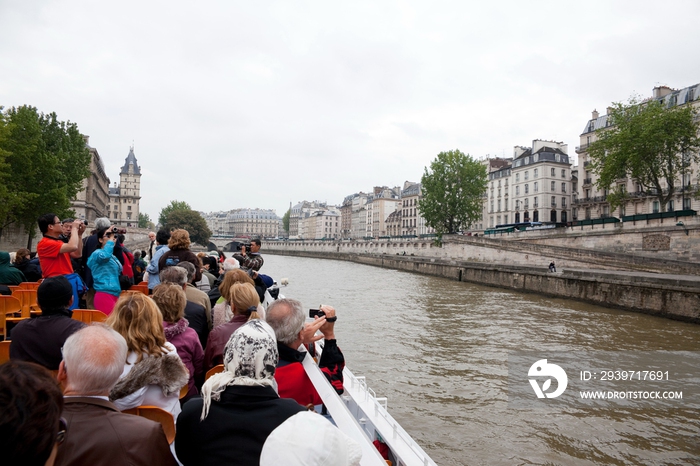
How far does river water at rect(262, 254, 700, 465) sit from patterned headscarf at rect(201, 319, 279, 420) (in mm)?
4832

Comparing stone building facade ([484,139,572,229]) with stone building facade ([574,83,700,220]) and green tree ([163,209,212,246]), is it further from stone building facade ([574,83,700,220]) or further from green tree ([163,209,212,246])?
green tree ([163,209,212,246])

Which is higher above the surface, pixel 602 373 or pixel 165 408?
pixel 165 408

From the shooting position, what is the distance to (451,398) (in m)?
8.24

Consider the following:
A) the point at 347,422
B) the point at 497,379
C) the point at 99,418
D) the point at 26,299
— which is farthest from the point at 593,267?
the point at 99,418

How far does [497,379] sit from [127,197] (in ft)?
365

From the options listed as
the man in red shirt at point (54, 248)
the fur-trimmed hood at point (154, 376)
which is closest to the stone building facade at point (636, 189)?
the man in red shirt at point (54, 248)

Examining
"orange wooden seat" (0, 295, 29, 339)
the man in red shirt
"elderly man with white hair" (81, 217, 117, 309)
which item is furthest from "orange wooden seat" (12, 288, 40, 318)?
the man in red shirt

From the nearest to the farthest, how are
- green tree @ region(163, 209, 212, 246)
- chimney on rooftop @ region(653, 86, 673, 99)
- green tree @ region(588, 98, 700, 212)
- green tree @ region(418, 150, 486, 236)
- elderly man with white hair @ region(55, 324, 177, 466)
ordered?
elderly man with white hair @ region(55, 324, 177, 466) → green tree @ region(588, 98, 700, 212) → chimney on rooftop @ region(653, 86, 673, 99) → green tree @ region(418, 150, 486, 236) → green tree @ region(163, 209, 212, 246)

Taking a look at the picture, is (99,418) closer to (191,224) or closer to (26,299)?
(26,299)

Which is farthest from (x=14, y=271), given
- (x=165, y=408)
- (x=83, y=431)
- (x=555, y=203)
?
(x=555, y=203)

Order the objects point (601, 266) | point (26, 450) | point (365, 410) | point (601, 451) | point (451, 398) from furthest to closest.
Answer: point (601, 266) < point (451, 398) < point (601, 451) < point (365, 410) < point (26, 450)

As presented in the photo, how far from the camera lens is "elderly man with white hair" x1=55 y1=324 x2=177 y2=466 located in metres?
1.66

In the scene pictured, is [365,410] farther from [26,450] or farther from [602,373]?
[602,373]

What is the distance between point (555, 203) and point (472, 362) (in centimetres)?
5289
